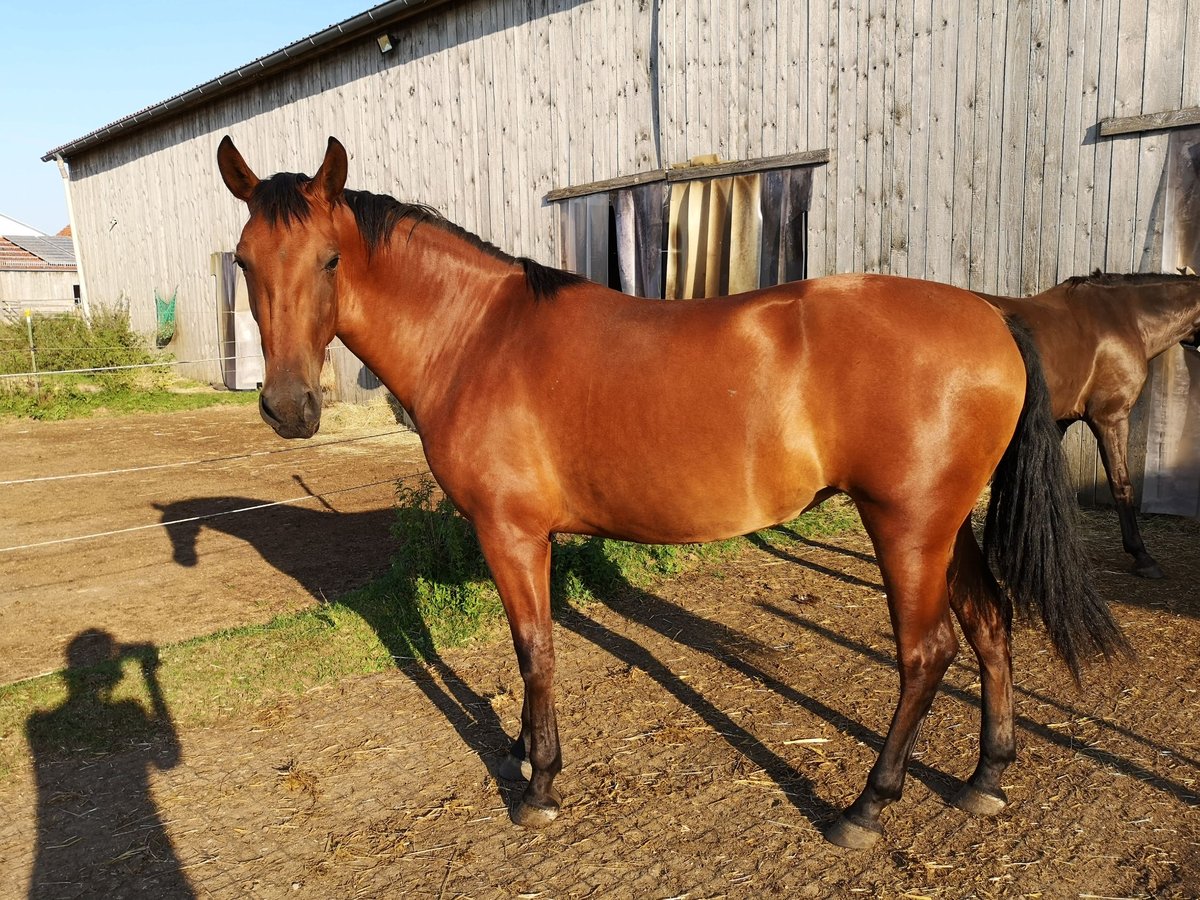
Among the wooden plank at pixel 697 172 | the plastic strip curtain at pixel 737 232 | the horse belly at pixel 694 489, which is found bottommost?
the horse belly at pixel 694 489

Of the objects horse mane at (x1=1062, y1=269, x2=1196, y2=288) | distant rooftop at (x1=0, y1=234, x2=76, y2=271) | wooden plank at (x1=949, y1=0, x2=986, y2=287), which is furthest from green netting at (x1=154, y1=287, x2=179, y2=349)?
horse mane at (x1=1062, y1=269, x2=1196, y2=288)

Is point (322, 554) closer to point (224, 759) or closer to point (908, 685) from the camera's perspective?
point (224, 759)

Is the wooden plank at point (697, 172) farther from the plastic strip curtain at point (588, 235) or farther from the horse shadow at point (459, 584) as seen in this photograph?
the horse shadow at point (459, 584)

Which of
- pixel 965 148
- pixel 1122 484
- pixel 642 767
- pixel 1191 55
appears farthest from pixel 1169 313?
pixel 642 767

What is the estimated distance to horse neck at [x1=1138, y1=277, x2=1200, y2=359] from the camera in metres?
5.63

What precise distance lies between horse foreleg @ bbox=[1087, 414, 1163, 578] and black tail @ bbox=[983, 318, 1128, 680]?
299 cm

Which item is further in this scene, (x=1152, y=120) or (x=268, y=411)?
(x=1152, y=120)

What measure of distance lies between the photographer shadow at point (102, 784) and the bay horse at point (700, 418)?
1.31 meters

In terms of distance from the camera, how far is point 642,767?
3.30 m

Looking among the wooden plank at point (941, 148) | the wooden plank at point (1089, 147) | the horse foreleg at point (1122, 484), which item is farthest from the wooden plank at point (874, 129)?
the horse foreleg at point (1122, 484)

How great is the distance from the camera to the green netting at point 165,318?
18156 mm

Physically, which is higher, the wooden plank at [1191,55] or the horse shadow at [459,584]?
the wooden plank at [1191,55]

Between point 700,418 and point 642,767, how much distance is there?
147cm

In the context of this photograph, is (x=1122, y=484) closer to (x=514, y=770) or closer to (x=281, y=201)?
(x=514, y=770)
